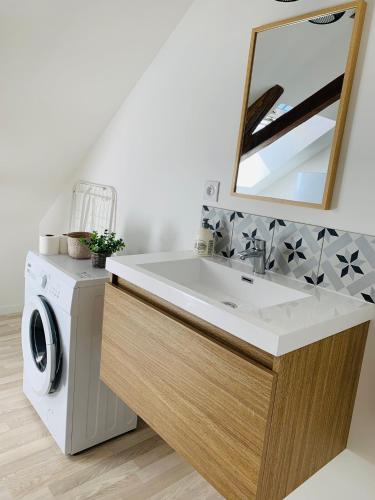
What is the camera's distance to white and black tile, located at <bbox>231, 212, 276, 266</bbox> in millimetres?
1545

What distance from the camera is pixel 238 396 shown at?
39.0 inches

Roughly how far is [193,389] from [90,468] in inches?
40.0

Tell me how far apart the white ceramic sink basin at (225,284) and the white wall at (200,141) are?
0.93ft

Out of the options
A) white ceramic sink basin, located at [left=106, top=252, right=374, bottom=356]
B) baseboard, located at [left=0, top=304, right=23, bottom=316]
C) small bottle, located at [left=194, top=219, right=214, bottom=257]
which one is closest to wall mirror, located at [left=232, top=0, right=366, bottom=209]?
small bottle, located at [left=194, top=219, right=214, bottom=257]

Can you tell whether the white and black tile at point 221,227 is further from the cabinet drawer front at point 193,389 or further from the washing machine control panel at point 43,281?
the washing machine control panel at point 43,281

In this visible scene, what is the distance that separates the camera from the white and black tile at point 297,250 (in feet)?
4.56

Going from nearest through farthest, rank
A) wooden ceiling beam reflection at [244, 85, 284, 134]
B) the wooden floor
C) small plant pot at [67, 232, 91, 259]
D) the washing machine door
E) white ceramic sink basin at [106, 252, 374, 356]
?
white ceramic sink basin at [106, 252, 374, 356] → wooden ceiling beam reflection at [244, 85, 284, 134] → the wooden floor → the washing machine door → small plant pot at [67, 232, 91, 259]

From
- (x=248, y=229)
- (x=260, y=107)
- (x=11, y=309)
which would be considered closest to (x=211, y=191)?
(x=248, y=229)

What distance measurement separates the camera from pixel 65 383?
176 cm

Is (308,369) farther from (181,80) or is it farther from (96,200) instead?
(96,200)

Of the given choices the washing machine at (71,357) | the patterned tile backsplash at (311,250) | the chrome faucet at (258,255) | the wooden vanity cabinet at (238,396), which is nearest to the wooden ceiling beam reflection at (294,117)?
the patterned tile backsplash at (311,250)

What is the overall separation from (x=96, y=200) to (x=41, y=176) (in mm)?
537

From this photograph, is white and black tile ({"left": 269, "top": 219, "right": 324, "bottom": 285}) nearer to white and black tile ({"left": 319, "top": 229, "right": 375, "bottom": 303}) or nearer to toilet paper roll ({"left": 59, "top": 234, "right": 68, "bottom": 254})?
white and black tile ({"left": 319, "top": 229, "right": 375, "bottom": 303})

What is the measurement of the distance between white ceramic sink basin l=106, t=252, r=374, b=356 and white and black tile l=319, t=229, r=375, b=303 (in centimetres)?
4
